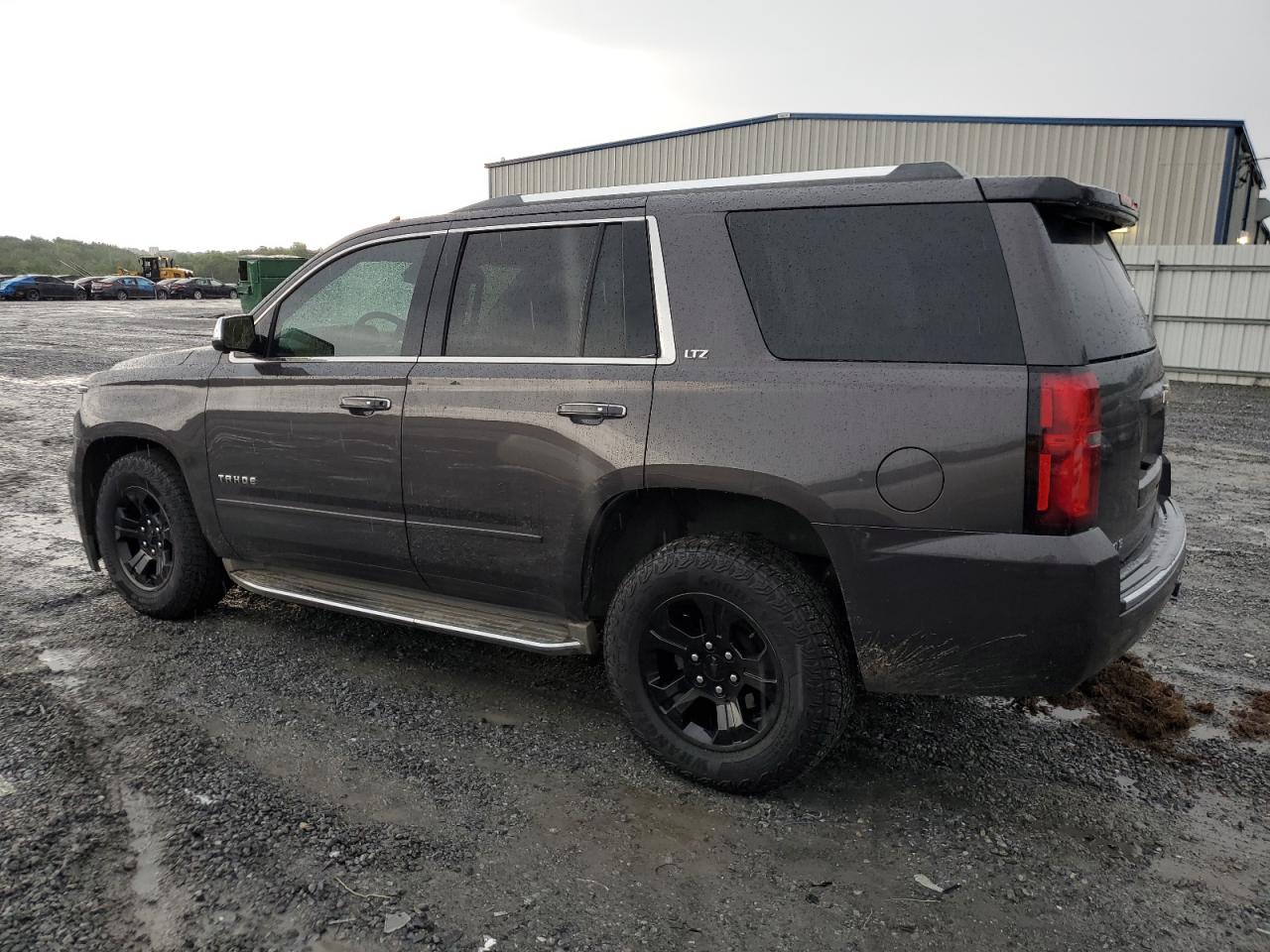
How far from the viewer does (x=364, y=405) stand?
12.9 ft

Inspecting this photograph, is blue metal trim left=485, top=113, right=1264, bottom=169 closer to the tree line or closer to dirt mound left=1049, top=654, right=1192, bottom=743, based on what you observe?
dirt mound left=1049, top=654, right=1192, bottom=743

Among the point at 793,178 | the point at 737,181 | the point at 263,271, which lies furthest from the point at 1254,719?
the point at 263,271

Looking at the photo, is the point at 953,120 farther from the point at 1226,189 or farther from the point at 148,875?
the point at 148,875

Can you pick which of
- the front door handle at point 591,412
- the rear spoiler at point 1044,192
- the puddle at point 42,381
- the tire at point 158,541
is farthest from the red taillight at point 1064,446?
the puddle at point 42,381

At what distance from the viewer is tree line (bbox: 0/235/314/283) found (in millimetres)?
74500

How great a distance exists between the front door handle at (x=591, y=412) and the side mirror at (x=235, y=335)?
1653 mm

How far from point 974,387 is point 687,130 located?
954 inches

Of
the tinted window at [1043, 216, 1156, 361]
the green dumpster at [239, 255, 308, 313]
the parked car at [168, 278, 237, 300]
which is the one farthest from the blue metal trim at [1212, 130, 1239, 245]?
the parked car at [168, 278, 237, 300]

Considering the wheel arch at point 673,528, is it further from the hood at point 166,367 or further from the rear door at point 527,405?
the hood at point 166,367

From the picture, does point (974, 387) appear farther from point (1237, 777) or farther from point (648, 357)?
point (1237, 777)

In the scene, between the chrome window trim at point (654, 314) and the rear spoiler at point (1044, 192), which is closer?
the rear spoiler at point (1044, 192)

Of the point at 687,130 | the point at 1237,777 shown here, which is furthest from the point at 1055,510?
the point at 687,130

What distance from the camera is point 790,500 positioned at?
3.05 m

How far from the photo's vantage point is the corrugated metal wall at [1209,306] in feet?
53.3
